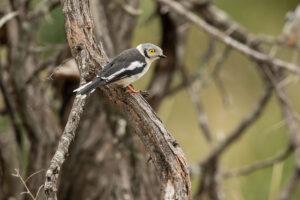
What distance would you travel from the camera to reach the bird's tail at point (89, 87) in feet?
5.86

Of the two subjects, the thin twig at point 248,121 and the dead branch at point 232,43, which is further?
the thin twig at point 248,121

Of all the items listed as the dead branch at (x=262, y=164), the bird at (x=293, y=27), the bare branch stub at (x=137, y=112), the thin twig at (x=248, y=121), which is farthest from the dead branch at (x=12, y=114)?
the bird at (x=293, y=27)

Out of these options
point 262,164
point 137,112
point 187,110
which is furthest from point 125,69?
point 187,110

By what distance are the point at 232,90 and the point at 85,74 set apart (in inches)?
185

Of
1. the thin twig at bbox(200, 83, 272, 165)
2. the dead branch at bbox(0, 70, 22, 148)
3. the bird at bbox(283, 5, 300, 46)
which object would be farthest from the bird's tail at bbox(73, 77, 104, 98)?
the bird at bbox(283, 5, 300, 46)

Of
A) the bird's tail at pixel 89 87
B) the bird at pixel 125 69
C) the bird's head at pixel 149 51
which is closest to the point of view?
the bird's tail at pixel 89 87

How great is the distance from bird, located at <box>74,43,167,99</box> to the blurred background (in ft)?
1.23

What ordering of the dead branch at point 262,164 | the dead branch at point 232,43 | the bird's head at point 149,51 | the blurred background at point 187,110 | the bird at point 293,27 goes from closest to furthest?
the bird's head at point 149,51 → the dead branch at point 232,43 → the blurred background at point 187,110 → the dead branch at point 262,164 → the bird at point 293,27

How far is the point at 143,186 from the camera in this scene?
3.81 meters

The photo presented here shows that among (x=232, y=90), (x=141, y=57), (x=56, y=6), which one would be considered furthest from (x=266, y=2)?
(x=141, y=57)

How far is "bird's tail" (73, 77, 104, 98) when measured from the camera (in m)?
1.79

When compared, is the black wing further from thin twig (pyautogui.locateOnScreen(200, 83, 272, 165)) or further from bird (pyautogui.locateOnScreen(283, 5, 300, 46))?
bird (pyautogui.locateOnScreen(283, 5, 300, 46))

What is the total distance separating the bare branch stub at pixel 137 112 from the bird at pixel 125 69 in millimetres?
46

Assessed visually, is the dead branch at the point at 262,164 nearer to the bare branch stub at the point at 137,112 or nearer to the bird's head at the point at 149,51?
the bird's head at the point at 149,51
